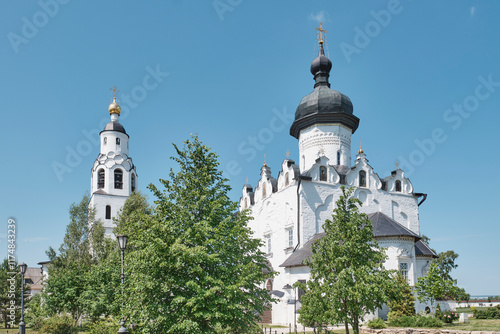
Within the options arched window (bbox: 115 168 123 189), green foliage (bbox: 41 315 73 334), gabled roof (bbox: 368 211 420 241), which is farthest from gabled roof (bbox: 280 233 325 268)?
arched window (bbox: 115 168 123 189)

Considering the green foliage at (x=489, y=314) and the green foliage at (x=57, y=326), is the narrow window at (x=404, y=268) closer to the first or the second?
the green foliage at (x=489, y=314)

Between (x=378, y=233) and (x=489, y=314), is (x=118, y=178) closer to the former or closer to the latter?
(x=378, y=233)

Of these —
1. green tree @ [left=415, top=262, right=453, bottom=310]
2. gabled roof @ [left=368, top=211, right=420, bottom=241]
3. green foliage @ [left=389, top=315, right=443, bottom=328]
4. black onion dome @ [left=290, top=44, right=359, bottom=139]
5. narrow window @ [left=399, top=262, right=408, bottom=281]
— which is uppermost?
black onion dome @ [left=290, top=44, right=359, bottom=139]

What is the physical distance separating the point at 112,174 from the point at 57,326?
21778 mm

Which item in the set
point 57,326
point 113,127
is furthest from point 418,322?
point 113,127

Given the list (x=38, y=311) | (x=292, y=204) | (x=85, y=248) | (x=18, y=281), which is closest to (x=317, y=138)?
(x=292, y=204)

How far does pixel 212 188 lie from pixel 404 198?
Answer: 24.4 metres

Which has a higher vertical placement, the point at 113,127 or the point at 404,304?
the point at 113,127

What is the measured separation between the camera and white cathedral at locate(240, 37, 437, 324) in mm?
26875

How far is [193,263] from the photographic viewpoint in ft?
40.2

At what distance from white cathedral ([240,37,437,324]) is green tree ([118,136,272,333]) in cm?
1383

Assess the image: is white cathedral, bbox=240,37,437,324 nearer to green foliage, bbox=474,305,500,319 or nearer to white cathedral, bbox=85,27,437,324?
white cathedral, bbox=85,27,437,324

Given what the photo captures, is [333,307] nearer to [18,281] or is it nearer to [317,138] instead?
[317,138]

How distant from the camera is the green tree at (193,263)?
11945 millimetres
